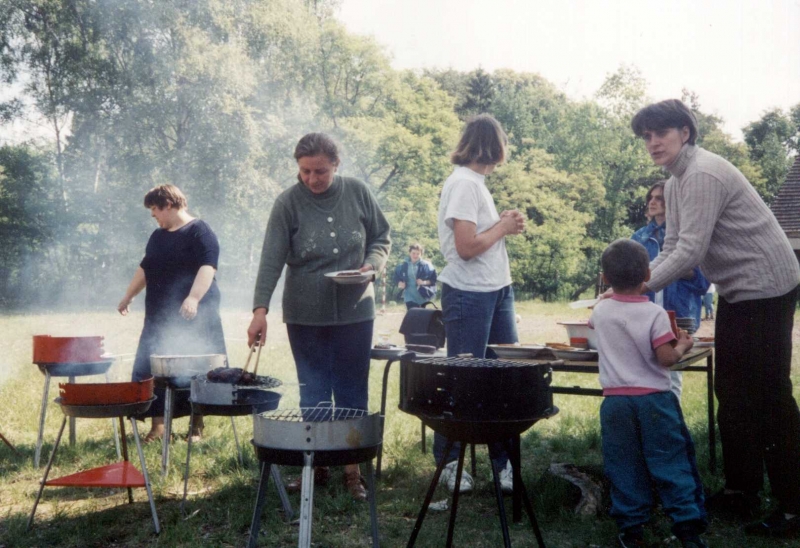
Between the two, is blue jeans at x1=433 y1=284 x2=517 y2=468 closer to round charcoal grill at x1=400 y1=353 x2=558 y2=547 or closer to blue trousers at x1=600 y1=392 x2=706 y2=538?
blue trousers at x1=600 y1=392 x2=706 y2=538

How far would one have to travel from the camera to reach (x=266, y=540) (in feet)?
10.9

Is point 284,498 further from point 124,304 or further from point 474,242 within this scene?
point 124,304

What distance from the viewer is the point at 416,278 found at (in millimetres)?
13289

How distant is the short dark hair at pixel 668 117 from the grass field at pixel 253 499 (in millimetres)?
1931

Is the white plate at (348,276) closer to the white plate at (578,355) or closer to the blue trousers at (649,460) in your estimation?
the white plate at (578,355)

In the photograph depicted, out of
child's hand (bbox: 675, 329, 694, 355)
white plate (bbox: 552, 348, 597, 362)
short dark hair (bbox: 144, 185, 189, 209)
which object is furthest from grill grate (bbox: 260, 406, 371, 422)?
short dark hair (bbox: 144, 185, 189, 209)

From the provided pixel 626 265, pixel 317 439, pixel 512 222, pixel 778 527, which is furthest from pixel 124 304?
pixel 778 527

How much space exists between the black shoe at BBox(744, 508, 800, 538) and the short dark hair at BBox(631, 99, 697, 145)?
5.89ft

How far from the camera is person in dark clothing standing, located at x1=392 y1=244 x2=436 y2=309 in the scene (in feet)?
43.3

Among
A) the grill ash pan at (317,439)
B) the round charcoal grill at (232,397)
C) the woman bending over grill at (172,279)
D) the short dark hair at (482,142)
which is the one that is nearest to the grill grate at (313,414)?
the grill ash pan at (317,439)

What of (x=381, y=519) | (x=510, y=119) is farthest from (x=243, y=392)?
(x=510, y=119)

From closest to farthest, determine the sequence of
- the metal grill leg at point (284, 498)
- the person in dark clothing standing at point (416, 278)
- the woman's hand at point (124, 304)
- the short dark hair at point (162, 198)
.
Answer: the metal grill leg at point (284, 498) < the short dark hair at point (162, 198) < the woman's hand at point (124, 304) < the person in dark clothing standing at point (416, 278)

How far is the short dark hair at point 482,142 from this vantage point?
148 inches

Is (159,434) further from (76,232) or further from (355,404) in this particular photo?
(76,232)
